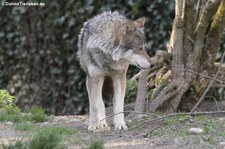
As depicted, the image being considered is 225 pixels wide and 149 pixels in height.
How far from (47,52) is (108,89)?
12.2 feet

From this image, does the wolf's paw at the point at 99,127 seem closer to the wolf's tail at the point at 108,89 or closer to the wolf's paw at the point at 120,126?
the wolf's paw at the point at 120,126

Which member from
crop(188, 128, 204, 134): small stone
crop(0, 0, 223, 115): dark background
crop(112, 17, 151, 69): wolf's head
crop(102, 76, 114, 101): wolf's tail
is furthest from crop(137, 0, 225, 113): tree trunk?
crop(0, 0, 223, 115): dark background

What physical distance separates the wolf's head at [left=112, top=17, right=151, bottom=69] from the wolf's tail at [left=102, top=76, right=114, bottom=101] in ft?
1.76

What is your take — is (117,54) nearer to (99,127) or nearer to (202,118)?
(99,127)

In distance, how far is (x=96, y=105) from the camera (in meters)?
5.83

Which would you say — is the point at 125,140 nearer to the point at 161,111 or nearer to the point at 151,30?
the point at 161,111

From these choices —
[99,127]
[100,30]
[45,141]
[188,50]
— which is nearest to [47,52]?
[188,50]

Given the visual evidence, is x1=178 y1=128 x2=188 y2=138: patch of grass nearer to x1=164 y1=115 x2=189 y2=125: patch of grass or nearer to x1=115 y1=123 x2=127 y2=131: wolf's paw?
x1=164 y1=115 x2=189 y2=125: patch of grass

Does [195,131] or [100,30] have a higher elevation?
[100,30]

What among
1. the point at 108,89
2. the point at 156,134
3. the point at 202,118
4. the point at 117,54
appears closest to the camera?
the point at 156,134

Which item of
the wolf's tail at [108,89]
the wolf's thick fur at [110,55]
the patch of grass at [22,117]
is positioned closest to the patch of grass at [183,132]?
the wolf's thick fur at [110,55]

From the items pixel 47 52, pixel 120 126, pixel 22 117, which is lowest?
pixel 120 126

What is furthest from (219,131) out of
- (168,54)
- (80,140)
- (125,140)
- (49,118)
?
(49,118)

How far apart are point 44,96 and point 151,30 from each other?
254 cm
